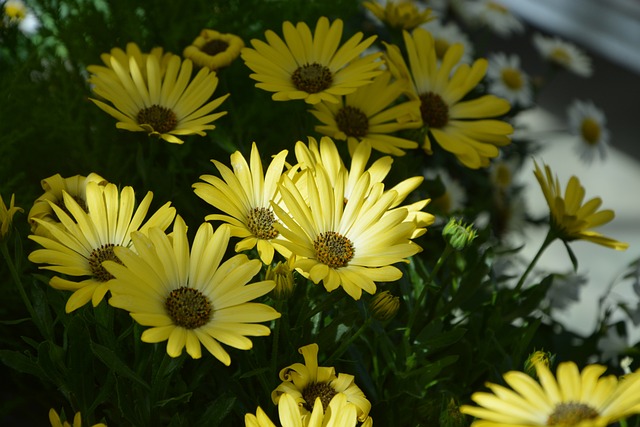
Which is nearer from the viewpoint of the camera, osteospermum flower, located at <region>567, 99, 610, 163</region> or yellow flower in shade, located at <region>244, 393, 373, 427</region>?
yellow flower in shade, located at <region>244, 393, 373, 427</region>

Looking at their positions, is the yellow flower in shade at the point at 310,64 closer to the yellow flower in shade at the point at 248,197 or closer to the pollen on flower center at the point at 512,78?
the yellow flower in shade at the point at 248,197

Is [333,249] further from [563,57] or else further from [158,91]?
[563,57]

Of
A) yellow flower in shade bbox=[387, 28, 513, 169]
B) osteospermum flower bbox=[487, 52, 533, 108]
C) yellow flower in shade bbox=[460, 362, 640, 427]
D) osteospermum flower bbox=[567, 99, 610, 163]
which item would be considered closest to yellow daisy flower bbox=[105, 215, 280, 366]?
yellow flower in shade bbox=[460, 362, 640, 427]

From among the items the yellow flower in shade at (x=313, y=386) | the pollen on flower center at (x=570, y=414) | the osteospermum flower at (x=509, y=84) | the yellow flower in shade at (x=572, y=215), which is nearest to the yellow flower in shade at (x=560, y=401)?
the pollen on flower center at (x=570, y=414)

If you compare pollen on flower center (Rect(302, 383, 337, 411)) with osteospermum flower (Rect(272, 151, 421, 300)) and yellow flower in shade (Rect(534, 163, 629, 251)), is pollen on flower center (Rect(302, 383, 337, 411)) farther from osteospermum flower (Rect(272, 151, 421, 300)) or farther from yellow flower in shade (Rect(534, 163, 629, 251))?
yellow flower in shade (Rect(534, 163, 629, 251))

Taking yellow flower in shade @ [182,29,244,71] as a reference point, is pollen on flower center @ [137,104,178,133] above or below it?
below

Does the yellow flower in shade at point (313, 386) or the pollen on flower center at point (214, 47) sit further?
the pollen on flower center at point (214, 47)

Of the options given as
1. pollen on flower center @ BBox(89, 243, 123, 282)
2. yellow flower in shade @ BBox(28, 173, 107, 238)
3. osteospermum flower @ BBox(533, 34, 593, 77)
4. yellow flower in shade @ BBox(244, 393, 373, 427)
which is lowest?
yellow flower in shade @ BBox(244, 393, 373, 427)
